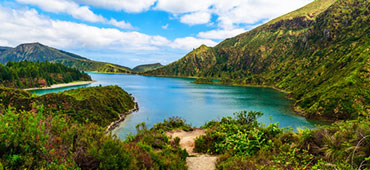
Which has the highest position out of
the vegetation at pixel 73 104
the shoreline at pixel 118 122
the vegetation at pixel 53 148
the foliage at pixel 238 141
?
the vegetation at pixel 53 148

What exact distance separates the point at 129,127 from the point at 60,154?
45.3 metres

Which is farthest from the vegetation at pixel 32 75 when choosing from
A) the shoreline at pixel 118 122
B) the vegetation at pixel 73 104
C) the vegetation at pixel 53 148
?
the vegetation at pixel 53 148

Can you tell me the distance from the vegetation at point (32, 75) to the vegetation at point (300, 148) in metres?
155

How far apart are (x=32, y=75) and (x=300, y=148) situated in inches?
6851

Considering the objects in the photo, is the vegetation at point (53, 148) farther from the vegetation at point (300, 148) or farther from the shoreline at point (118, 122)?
the shoreline at point (118, 122)

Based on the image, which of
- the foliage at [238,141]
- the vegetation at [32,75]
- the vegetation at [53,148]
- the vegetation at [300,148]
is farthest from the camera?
the vegetation at [32,75]

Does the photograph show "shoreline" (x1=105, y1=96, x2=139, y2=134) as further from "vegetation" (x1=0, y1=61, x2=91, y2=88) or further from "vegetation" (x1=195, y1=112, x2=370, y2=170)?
"vegetation" (x1=0, y1=61, x2=91, y2=88)

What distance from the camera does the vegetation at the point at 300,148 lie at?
8.16 m

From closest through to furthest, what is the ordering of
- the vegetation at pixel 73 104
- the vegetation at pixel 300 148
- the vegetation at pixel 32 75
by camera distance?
the vegetation at pixel 300 148 < the vegetation at pixel 73 104 < the vegetation at pixel 32 75

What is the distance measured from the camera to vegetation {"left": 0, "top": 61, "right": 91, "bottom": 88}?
12575cm

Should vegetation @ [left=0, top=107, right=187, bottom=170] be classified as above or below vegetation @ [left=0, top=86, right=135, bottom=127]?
above

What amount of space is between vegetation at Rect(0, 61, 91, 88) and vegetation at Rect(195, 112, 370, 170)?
154512mm

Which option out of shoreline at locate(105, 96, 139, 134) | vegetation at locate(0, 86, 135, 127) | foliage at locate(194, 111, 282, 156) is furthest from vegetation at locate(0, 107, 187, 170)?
shoreline at locate(105, 96, 139, 134)

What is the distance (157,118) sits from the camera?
61.2 meters
